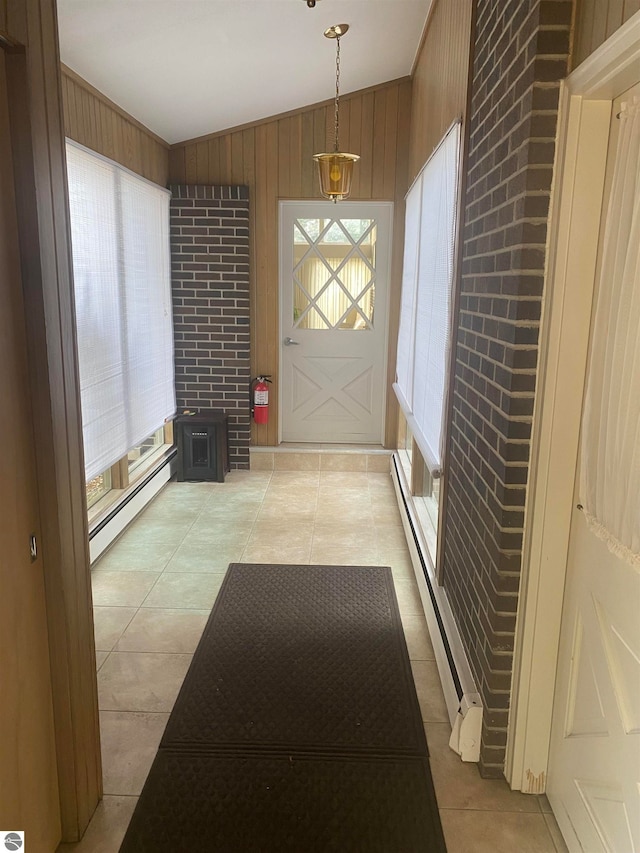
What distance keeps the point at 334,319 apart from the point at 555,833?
4.09 metres

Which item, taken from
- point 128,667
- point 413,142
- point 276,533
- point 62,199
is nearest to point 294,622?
point 128,667

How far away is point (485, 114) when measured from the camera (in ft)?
7.04

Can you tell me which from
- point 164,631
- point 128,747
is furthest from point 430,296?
point 128,747

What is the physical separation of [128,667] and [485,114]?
7.99ft

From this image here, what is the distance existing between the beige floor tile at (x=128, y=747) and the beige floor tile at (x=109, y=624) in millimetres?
474

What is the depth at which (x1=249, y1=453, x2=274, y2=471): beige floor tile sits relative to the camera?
531cm

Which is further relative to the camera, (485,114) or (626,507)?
(485,114)

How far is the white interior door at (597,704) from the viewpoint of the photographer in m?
1.41

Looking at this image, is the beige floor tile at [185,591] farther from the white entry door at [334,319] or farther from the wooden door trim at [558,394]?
the white entry door at [334,319]

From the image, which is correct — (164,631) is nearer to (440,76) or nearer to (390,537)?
(390,537)

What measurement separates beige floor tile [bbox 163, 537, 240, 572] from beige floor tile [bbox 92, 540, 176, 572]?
59 mm

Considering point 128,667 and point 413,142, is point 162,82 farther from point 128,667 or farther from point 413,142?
point 128,667

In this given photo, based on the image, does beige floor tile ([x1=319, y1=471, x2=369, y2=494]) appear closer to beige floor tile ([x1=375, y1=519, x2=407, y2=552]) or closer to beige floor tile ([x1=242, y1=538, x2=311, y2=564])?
beige floor tile ([x1=375, y1=519, x2=407, y2=552])

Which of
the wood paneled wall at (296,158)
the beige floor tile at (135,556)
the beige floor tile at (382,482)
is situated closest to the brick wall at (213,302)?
the wood paneled wall at (296,158)
